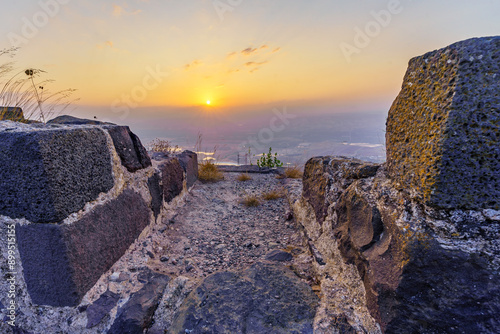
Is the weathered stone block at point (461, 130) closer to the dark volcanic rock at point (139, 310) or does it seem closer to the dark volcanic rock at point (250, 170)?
the dark volcanic rock at point (139, 310)

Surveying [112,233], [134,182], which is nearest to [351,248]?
[112,233]

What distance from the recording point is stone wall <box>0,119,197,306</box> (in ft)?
3.24

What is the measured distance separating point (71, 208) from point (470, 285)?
1.54 meters

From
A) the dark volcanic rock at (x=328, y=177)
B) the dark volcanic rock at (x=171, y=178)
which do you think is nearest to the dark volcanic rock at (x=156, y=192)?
the dark volcanic rock at (x=171, y=178)

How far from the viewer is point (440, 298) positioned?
2.41 feet

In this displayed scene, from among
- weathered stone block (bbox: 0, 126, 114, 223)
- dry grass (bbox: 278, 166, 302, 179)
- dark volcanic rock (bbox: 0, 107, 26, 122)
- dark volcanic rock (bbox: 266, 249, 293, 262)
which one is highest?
dark volcanic rock (bbox: 0, 107, 26, 122)

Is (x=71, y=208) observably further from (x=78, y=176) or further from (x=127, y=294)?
(x=127, y=294)

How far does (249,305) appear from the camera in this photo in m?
1.05

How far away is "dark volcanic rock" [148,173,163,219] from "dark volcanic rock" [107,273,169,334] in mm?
782

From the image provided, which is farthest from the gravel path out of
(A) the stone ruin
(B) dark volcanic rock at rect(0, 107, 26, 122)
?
(B) dark volcanic rock at rect(0, 107, 26, 122)

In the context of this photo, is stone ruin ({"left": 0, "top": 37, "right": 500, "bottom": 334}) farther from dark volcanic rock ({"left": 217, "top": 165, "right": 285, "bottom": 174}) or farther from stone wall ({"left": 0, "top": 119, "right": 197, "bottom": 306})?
dark volcanic rock ({"left": 217, "top": 165, "right": 285, "bottom": 174})

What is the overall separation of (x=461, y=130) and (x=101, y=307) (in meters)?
1.61

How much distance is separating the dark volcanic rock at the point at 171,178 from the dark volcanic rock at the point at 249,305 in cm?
124

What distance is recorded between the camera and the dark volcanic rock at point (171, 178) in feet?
7.36
